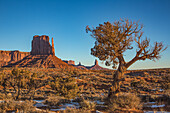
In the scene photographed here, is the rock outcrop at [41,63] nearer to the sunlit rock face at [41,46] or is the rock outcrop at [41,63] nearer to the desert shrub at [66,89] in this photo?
the sunlit rock face at [41,46]

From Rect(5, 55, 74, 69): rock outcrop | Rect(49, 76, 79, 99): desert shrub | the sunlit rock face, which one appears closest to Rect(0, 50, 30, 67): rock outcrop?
the sunlit rock face

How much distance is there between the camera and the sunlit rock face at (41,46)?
137 m

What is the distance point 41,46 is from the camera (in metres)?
144

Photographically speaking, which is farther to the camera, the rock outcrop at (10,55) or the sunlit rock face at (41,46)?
the rock outcrop at (10,55)

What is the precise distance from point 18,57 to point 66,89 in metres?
181

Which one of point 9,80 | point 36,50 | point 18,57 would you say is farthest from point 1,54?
point 9,80

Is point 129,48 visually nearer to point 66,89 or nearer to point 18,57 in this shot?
point 66,89

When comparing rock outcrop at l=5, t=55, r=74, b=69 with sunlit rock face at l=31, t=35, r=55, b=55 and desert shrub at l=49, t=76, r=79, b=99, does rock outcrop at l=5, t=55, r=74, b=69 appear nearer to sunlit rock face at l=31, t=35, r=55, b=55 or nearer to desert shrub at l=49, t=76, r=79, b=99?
sunlit rock face at l=31, t=35, r=55, b=55

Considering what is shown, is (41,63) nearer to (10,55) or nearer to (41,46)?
(41,46)

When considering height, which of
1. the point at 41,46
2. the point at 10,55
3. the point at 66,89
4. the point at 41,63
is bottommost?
the point at 66,89

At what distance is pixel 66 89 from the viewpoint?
527 inches

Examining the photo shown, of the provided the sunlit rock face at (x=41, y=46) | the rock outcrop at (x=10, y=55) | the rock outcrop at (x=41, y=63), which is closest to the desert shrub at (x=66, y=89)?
the rock outcrop at (x=41, y=63)

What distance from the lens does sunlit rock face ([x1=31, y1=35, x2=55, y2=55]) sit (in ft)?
451

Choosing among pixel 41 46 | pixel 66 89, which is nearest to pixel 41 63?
pixel 41 46
